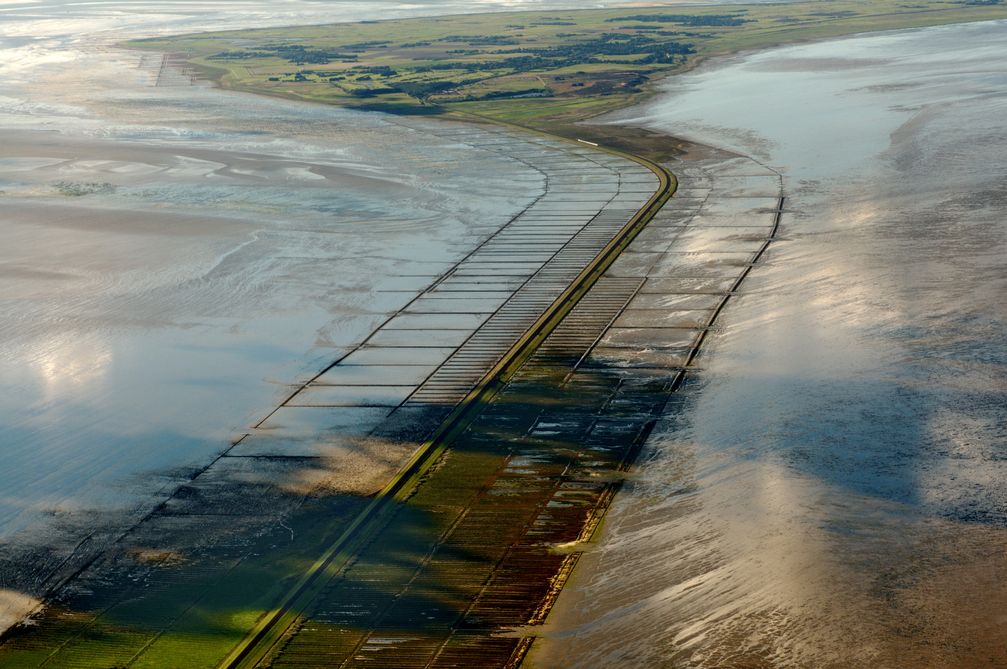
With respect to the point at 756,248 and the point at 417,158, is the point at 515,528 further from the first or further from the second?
the point at 417,158

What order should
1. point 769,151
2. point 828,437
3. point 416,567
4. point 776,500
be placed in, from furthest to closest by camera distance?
point 769,151, point 828,437, point 776,500, point 416,567

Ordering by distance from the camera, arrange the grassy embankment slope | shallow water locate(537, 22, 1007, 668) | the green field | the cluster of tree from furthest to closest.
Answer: the cluster of tree
the green field
the grassy embankment slope
shallow water locate(537, 22, 1007, 668)

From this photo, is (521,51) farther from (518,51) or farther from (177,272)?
(177,272)

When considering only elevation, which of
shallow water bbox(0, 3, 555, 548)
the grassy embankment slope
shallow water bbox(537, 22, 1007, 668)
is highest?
the grassy embankment slope

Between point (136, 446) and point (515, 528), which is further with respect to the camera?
point (136, 446)

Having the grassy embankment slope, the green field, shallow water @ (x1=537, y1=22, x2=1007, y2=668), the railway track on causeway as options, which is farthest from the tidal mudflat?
the green field

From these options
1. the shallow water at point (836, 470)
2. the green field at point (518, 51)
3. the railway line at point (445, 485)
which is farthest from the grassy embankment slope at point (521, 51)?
the railway line at point (445, 485)

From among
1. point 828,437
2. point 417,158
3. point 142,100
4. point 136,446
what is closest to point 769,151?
point 417,158

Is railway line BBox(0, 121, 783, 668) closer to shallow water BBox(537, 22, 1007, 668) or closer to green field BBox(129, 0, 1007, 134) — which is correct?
shallow water BBox(537, 22, 1007, 668)
